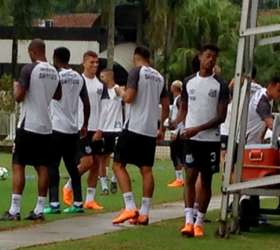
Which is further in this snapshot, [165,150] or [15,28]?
[15,28]

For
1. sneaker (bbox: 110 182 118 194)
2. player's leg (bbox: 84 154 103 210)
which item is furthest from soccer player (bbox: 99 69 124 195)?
player's leg (bbox: 84 154 103 210)

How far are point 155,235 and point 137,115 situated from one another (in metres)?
1.64

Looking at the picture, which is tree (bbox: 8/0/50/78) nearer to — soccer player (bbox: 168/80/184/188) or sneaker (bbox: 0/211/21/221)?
soccer player (bbox: 168/80/184/188)

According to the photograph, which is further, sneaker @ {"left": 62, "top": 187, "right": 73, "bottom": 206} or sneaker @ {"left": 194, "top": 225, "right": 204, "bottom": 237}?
sneaker @ {"left": 62, "top": 187, "right": 73, "bottom": 206}

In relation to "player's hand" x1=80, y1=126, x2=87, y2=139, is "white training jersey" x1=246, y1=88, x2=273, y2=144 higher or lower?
higher

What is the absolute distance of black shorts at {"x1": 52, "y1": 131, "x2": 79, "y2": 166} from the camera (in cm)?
1410

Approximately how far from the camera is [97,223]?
13516mm

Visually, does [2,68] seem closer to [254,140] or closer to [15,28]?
[15,28]

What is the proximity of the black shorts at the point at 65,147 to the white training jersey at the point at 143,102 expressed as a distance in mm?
1278

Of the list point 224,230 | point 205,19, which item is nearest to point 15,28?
point 205,19

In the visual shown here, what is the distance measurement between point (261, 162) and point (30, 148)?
2.76 meters

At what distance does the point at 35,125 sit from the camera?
13.2 m

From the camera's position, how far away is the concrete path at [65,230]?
457 inches

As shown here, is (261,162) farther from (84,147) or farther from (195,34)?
(195,34)
